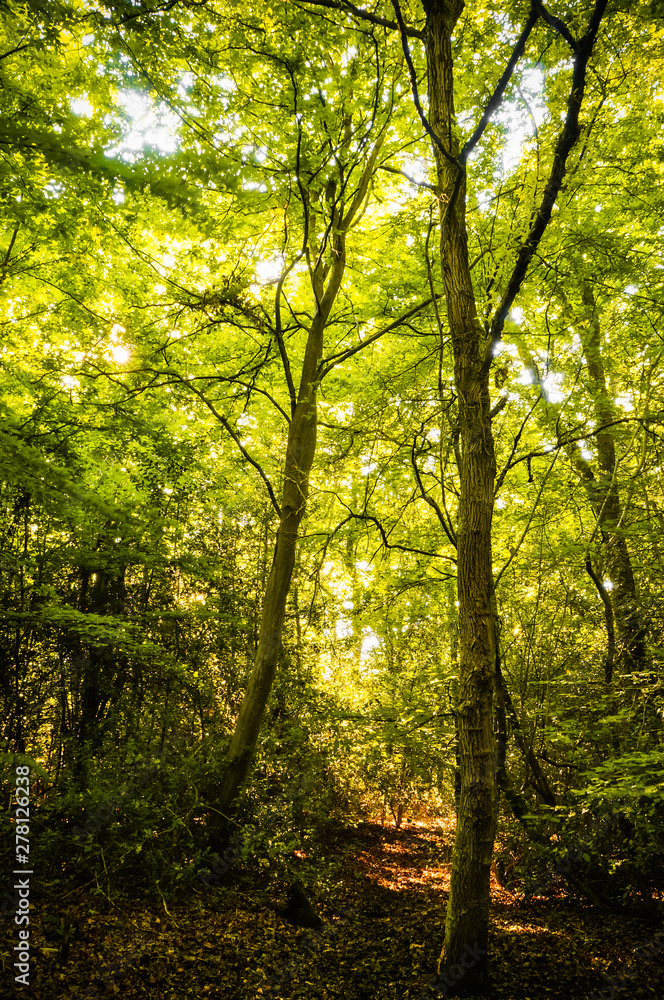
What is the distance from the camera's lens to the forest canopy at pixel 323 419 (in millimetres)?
3686

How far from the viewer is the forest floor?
347 cm

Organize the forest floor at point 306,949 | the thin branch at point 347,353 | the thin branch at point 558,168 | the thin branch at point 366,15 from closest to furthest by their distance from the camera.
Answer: the thin branch at point 558,168, the thin branch at point 366,15, the forest floor at point 306,949, the thin branch at point 347,353

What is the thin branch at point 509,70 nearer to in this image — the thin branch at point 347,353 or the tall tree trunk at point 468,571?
the tall tree trunk at point 468,571

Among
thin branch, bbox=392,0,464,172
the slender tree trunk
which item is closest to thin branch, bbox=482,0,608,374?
thin branch, bbox=392,0,464,172

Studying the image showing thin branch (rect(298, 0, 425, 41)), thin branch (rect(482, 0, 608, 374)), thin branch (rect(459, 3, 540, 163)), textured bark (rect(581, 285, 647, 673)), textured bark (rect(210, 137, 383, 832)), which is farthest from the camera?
textured bark (rect(210, 137, 383, 832))

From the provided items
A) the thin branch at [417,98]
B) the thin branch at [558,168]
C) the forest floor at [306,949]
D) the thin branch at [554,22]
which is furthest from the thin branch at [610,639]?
the thin branch at [554,22]

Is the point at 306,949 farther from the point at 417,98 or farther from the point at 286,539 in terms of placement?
the point at 417,98

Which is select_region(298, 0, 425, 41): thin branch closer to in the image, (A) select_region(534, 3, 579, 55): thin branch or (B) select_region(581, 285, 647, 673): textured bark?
(A) select_region(534, 3, 579, 55): thin branch

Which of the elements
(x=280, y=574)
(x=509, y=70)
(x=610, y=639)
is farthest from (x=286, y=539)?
(x=509, y=70)

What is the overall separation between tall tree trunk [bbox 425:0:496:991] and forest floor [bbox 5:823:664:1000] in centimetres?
61

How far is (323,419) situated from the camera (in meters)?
7.93

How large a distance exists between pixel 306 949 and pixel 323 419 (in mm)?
6429

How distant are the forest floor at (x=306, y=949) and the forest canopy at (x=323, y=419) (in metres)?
0.35

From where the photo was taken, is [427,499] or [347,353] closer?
[427,499]
